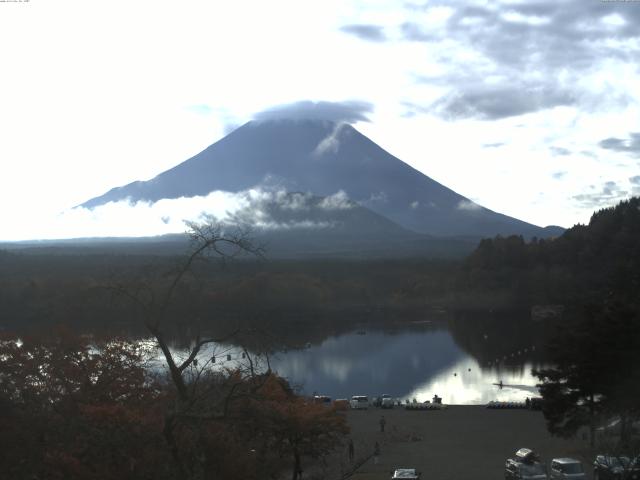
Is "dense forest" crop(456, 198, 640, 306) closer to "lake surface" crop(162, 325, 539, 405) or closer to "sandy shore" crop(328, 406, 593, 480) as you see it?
"lake surface" crop(162, 325, 539, 405)

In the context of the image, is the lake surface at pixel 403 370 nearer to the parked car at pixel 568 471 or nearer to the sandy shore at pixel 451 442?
the sandy shore at pixel 451 442

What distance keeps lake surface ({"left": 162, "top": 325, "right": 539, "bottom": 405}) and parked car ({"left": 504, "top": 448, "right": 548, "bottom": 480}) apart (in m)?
9.28

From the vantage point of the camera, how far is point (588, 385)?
1100 cm

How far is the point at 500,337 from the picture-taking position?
34.2m

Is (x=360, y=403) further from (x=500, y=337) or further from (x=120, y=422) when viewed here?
(x=500, y=337)

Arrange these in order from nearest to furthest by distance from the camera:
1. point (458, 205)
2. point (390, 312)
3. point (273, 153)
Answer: point (390, 312) < point (273, 153) < point (458, 205)

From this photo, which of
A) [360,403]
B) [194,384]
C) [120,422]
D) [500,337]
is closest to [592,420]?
[120,422]

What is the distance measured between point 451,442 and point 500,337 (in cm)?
2153

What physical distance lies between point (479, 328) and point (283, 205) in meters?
83.1

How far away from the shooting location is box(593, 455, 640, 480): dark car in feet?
23.8

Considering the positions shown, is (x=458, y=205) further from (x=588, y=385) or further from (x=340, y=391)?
(x=588, y=385)

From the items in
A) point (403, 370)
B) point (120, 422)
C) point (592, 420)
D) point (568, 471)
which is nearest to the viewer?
point (120, 422)

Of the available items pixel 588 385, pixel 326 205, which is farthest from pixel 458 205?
pixel 588 385

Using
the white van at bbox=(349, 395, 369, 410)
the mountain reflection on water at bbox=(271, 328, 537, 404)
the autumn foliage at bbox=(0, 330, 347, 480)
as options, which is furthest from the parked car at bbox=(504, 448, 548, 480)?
the mountain reflection on water at bbox=(271, 328, 537, 404)
